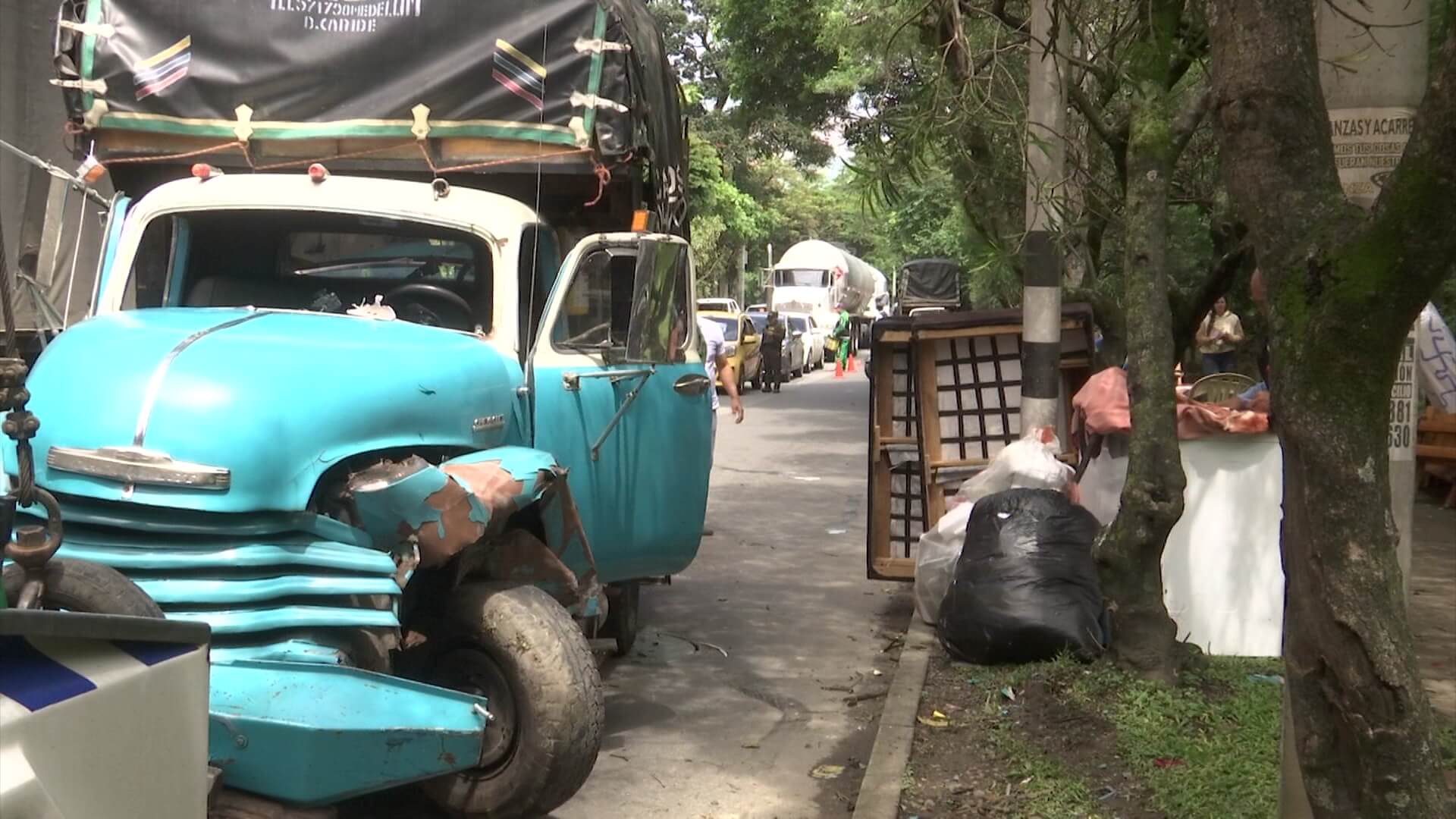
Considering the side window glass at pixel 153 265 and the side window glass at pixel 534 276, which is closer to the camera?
the side window glass at pixel 153 265

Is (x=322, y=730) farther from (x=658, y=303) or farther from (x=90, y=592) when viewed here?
(x=658, y=303)

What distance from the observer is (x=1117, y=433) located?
21.9 feet

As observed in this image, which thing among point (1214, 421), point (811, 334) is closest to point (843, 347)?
point (811, 334)

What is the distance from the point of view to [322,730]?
3305mm

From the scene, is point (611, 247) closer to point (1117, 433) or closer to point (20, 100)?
point (1117, 433)

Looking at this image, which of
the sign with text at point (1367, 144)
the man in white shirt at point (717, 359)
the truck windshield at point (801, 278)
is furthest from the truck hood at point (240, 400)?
the truck windshield at point (801, 278)

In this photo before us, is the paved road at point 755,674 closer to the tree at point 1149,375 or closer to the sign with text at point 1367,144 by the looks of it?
the tree at point 1149,375

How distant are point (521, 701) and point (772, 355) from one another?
80.4 feet

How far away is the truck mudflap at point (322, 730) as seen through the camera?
10.6ft

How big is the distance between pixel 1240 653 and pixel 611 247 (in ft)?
11.7

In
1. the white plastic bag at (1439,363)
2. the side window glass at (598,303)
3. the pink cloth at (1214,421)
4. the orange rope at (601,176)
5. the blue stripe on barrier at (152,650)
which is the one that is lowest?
the blue stripe on barrier at (152,650)

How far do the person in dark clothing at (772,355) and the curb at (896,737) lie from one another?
70.8 feet

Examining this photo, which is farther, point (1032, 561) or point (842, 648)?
point (842, 648)

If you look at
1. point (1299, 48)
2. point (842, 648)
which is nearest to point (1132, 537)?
point (842, 648)
